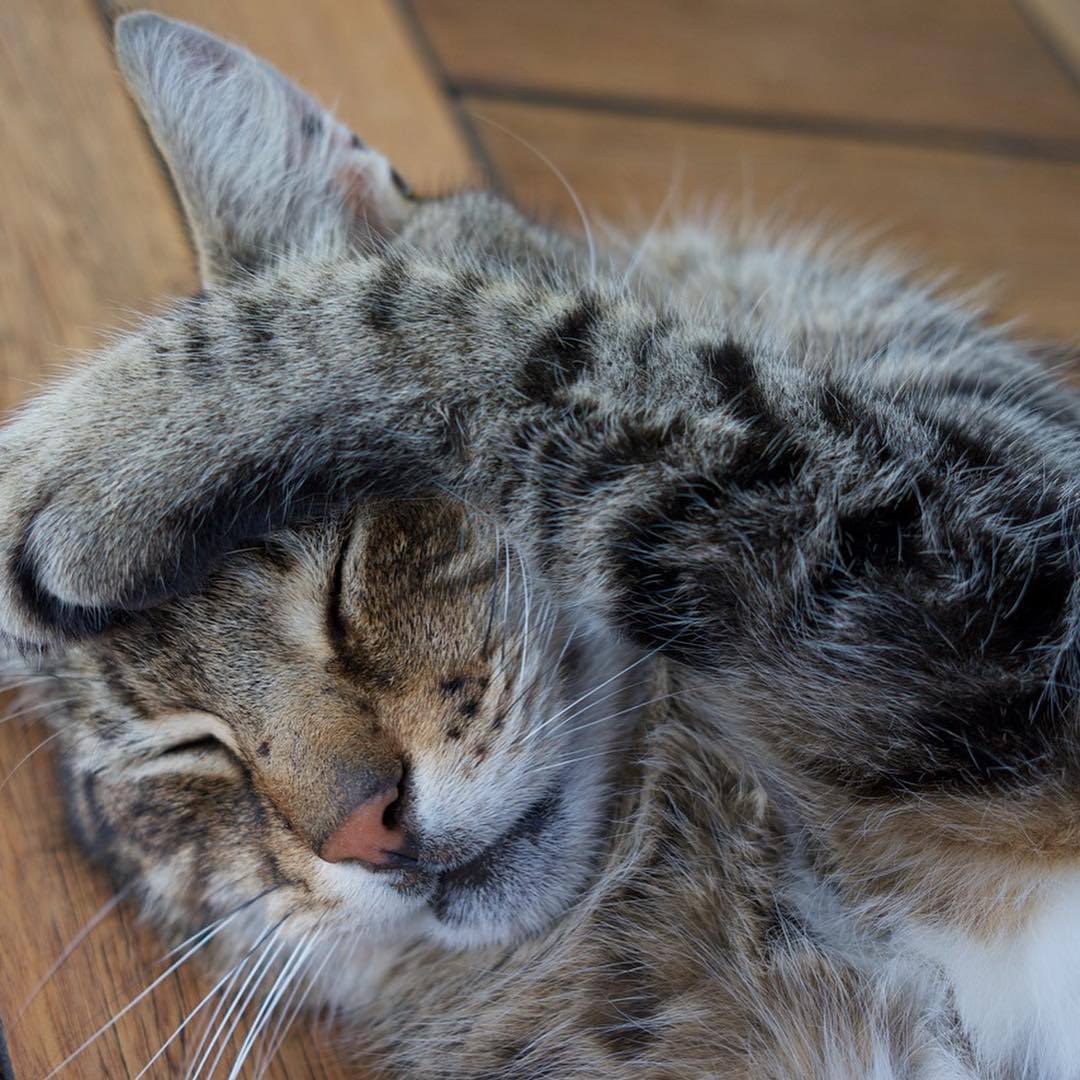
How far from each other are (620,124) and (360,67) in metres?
0.51

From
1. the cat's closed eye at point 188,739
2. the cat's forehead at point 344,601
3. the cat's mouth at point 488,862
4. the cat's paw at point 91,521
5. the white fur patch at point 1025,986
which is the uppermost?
the cat's paw at point 91,521

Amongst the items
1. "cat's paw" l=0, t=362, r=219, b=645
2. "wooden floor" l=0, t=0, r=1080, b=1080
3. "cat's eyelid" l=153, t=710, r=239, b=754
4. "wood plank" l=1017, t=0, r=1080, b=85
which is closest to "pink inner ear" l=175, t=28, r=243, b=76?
"wooden floor" l=0, t=0, r=1080, b=1080

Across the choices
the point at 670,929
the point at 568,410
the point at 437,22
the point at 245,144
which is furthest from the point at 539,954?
the point at 437,22

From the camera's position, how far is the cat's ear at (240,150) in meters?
1.31

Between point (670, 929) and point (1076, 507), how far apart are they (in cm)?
61

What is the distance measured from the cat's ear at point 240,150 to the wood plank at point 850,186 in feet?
2.28

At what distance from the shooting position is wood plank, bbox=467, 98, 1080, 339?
2137mm

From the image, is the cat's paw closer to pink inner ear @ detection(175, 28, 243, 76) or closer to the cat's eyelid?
the cat's eyelid

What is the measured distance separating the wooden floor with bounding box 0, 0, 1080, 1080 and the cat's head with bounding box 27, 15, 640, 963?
22 cm

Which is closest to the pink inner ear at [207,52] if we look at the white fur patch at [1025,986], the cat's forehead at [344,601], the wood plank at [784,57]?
the cat's forehead at [344,601]

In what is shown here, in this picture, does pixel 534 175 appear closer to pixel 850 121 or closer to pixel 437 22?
pixel 437 22

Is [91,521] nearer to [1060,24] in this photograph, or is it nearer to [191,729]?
[191,729]

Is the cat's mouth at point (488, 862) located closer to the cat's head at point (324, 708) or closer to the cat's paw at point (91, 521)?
the cat's head at point (324, 708)

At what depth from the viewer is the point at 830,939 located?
3.85 feet
